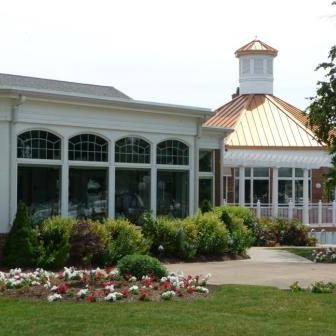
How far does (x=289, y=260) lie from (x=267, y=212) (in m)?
12.1

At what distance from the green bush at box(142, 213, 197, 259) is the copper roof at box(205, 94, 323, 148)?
16.0 m

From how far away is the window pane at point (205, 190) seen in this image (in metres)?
22.8

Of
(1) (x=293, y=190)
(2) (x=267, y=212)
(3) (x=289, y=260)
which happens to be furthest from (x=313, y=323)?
(1) (x=293, y=190)

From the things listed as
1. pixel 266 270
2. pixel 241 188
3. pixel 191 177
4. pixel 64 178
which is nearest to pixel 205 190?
pixel 191 177

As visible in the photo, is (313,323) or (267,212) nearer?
(313,323)

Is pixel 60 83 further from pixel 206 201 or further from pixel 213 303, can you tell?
pixel 213 303

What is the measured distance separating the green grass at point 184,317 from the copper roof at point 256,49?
1171 inches

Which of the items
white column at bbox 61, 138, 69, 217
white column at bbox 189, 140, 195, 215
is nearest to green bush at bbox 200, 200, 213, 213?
white column at bbox 189, 140, 195, 215

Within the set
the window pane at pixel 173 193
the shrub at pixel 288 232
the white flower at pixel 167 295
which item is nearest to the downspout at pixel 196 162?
the window pane at pixel 173 193

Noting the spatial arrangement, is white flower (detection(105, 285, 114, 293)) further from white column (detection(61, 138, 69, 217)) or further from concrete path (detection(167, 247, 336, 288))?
white column (detection(61, 138, 69, 217))

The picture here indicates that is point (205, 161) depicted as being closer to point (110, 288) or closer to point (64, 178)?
point (64, 178)

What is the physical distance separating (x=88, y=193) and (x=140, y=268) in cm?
607

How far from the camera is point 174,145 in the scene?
67.6 ft

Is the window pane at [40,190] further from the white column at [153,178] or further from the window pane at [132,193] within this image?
the white column at [153,178]
